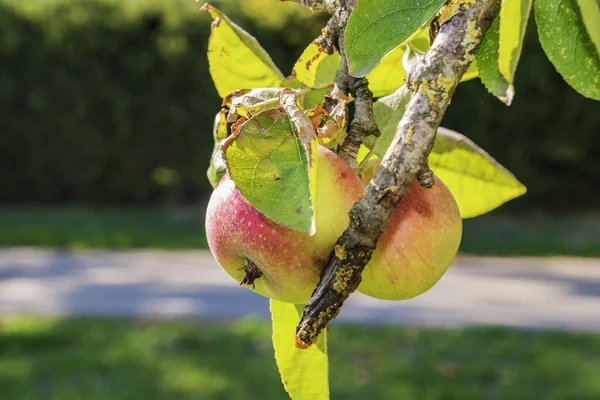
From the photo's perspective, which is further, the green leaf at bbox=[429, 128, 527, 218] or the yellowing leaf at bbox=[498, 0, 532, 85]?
the green leaf at bbox=[429, 128, 527, 218]

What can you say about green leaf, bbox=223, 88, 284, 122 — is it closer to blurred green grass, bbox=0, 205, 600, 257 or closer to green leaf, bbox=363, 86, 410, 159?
green leaf, bbox=363, 86, 410, 159

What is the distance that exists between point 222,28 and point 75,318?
5.63 m

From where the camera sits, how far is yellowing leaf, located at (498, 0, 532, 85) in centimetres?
48

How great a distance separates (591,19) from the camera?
543mm

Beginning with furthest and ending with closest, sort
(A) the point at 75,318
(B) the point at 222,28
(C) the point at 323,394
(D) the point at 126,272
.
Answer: (D) the point at 126,272 < (A) the point at 75,318 < (B) the point at 222,28 < (C) the point at 323,394

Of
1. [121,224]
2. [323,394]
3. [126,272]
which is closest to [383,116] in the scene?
[323,394]

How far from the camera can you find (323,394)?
2.08 ft

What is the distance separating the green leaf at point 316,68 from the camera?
684mm

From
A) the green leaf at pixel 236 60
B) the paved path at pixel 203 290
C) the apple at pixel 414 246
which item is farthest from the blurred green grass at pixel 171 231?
the apple at pixel 414 246

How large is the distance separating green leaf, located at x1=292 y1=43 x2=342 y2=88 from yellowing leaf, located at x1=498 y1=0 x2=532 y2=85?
0.22 m

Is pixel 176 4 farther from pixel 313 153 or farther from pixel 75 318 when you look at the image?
pixel 313 153

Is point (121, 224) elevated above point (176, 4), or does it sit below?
below

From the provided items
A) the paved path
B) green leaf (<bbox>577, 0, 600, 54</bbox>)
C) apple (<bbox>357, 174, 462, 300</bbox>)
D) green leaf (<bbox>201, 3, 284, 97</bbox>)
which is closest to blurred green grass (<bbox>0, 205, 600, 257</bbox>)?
the paved path

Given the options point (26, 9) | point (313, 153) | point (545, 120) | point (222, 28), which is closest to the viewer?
point (313, 153)
